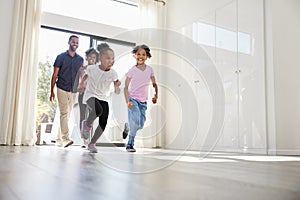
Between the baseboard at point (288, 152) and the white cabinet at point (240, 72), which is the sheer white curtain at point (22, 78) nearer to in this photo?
the white cabinet at point (240, 72)

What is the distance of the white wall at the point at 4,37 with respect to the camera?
396 cm

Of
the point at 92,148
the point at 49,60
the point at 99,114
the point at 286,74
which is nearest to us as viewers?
the point at 92,148

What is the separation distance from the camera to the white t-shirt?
243 centimetres

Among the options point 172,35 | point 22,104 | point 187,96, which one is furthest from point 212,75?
point 22,104

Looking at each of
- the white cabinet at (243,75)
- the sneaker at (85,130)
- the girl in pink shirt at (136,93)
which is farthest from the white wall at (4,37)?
the white cabinet at (243,75)

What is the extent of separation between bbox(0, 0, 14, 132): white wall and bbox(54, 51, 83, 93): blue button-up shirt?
0.87m

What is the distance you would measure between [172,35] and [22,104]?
8.52 feet

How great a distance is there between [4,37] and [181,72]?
8.47 feet

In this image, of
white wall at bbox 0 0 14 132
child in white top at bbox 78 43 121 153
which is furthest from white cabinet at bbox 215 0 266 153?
white wall at bbox 0 0 14 132

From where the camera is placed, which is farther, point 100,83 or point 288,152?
point 288,152

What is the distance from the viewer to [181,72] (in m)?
4.91

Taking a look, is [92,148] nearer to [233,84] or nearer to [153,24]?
[233,84]

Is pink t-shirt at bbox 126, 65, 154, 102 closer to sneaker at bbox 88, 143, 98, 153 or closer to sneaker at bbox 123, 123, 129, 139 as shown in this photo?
sneaker at bbox 123, 123, 129, 139

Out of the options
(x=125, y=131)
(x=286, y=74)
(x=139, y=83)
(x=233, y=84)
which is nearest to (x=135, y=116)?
(x=125, y=131)
